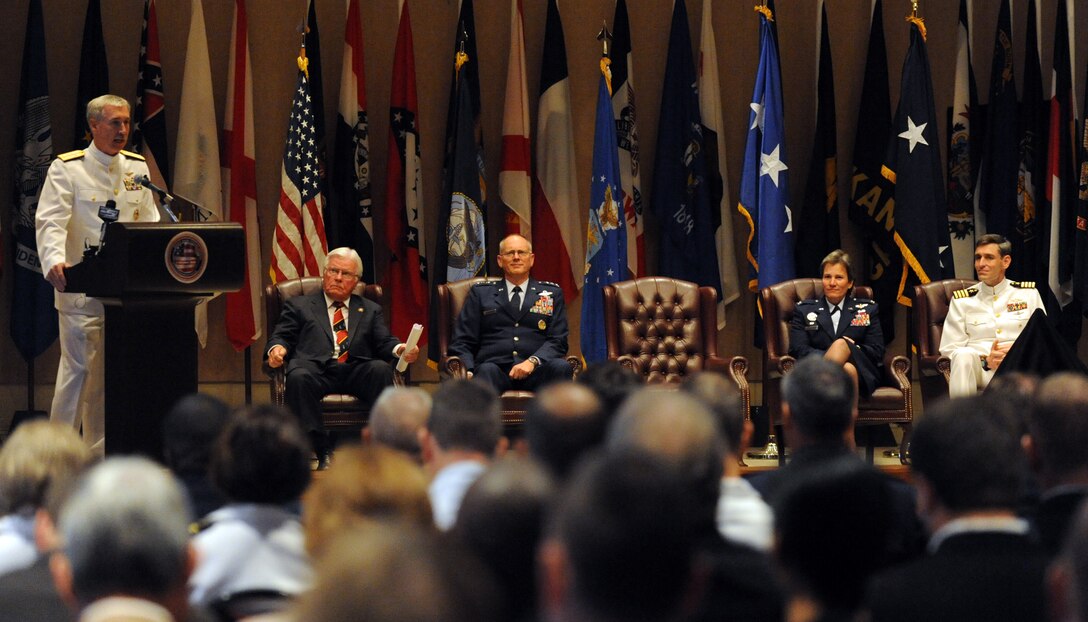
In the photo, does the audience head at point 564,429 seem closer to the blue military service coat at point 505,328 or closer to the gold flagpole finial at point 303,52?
the blue military service coat at point 505,328

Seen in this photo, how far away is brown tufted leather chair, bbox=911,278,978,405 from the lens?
6895 mm

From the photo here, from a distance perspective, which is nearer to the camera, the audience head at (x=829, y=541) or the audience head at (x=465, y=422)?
the audience head at (x=829, y=541)

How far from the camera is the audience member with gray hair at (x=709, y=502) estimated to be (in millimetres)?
2053

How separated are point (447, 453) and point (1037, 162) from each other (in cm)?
637

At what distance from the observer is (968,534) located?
219 cm

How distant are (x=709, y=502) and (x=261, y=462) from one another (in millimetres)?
892

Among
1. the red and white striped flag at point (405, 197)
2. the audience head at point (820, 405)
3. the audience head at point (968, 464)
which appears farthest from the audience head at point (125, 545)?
the red and white striped flag at point (405, 197)

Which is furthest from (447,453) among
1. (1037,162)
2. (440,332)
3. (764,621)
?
(1037,162)

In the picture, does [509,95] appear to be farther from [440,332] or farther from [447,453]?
[447,453]

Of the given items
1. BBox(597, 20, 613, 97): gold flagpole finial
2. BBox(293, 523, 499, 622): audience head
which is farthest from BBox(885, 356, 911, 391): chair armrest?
BBox(293, 523, 499, 622): audience head

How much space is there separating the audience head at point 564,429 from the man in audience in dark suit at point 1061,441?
36.7 inches

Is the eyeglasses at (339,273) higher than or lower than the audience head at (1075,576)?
higher

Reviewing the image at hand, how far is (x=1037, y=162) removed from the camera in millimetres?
8148

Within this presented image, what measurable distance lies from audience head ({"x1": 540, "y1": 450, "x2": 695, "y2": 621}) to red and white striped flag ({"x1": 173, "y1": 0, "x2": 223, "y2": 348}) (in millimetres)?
6546
